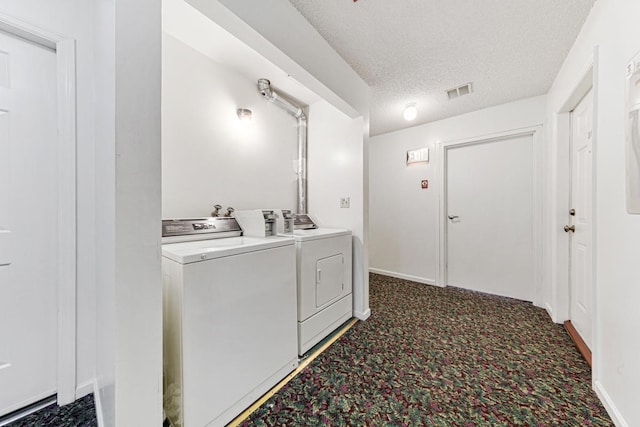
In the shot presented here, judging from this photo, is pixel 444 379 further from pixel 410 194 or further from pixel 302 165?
pixel 410 194

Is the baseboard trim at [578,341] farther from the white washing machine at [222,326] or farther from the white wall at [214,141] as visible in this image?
the white wall at [214,141]

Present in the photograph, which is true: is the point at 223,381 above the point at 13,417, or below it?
above

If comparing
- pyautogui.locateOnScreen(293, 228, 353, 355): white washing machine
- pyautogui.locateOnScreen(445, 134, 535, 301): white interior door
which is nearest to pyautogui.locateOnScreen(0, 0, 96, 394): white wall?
pyautogui.locateOnScreen(293, 228, 353, 355): white washing machine

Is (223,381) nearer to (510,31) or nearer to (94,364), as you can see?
(94,364)

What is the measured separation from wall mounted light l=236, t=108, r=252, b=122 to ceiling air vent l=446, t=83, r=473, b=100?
2106 mm

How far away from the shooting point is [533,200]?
2676mm

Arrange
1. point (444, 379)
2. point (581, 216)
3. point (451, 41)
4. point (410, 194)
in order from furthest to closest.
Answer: point (410, 194) → point (581, 216) → point (451, 41) → point (444, 379)

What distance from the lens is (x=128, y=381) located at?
82 cm

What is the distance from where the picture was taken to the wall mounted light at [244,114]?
7.04ft

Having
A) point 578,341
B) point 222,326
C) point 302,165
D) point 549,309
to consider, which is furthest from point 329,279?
point 549,309

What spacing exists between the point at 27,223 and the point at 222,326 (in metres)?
1.21

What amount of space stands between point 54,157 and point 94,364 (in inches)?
47.8

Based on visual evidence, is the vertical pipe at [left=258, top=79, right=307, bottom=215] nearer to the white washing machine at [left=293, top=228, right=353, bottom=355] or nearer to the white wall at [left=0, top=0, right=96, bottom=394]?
the white washing machine at [left=293, top=228, right=353, bottom=355]

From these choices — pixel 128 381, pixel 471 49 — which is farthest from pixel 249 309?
pixel 471 49
